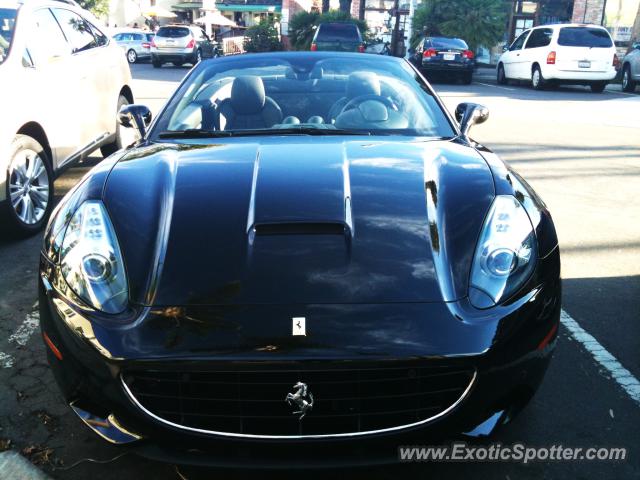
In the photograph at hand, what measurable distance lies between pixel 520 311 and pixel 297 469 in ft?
2.78

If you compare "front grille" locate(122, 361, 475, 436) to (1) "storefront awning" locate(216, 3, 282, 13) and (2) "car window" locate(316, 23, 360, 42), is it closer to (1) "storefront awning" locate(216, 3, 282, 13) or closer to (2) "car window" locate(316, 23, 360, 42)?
(2) "car window" locate(316, 23, 360, 42)

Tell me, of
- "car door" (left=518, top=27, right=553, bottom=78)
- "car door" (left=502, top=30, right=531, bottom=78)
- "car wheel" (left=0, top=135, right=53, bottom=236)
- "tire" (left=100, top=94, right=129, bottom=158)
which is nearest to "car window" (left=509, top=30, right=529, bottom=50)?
"car door" (left=502, top=30, right=531, bottom=78)

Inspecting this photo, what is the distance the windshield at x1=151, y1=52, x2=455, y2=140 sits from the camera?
3.43 metres

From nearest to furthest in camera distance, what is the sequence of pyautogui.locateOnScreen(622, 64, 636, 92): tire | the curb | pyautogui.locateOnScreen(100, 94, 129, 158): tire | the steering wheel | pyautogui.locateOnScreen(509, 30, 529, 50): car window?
the curb, the steering wheel, pyautogui.locateOnScreen(100, 94, 129, 158): tire, pyautogui.locateOnScreen(622, 64, 636, 92): tire, pyautogui.locateOnScreen(509, 30, 529, 50): car window

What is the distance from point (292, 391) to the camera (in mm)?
1985

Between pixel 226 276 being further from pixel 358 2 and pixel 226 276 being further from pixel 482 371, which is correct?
pixel 358 2

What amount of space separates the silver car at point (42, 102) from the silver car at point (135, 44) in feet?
89.6

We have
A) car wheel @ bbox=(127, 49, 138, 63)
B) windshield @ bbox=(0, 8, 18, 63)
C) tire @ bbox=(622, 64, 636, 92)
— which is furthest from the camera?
car wheel @ bbox=(127, 49, 138, 63)

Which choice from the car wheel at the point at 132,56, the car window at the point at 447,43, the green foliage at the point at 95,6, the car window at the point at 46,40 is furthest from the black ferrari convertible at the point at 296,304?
the green foliage at the point at 95,6

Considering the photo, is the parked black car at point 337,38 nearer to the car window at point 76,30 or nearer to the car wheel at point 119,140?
the car wheel at point 119,140

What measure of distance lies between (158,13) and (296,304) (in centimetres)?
5820

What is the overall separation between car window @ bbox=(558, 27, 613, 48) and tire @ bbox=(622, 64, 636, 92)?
925mm

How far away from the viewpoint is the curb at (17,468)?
2.29 m

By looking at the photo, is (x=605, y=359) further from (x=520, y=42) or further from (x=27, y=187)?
(x=520, y=42)
